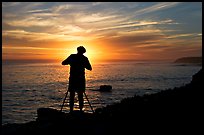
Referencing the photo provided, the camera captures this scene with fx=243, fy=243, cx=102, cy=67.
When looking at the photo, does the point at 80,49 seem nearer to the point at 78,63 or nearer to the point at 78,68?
the point at 78,63

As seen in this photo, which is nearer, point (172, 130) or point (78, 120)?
point (172, 130)

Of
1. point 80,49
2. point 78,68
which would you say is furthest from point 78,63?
point 80,49

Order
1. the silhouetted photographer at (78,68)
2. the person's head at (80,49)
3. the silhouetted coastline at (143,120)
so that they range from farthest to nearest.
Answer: the silhouetted photographer at (78,68) < the person's head at (80,49) < the silhouetted coastline at (143,120)

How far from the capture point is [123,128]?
8.54 m

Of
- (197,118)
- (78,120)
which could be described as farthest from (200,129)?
(78,120)

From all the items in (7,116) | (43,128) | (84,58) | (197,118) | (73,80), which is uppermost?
(84,58)

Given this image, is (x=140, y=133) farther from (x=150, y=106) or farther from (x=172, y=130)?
(x=150, y=106)

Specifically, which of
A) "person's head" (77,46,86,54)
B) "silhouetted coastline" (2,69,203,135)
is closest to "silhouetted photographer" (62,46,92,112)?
→ "person's head" (77,46,86,54)

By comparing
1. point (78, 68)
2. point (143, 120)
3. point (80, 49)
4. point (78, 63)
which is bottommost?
point (143, 120)

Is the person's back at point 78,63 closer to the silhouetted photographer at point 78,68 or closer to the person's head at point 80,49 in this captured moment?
the silhouetted photographer at point 78,68

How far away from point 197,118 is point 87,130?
3.95 m

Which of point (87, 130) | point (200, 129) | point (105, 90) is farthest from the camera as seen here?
point (105, 90)

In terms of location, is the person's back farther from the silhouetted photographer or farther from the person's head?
the person's head

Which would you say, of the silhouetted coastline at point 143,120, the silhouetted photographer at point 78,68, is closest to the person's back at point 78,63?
the silhouetted photographer at point 78,68
